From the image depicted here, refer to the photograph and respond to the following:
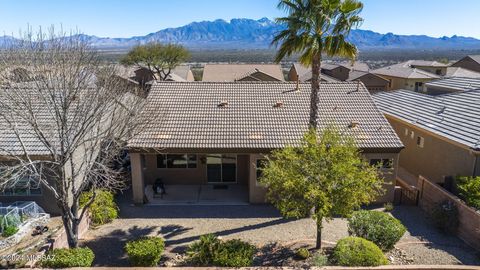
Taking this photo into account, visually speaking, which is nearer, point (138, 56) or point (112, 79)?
point (112, 79)

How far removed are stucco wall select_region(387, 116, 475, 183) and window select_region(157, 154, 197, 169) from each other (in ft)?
42.6

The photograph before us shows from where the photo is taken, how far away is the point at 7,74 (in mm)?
13344

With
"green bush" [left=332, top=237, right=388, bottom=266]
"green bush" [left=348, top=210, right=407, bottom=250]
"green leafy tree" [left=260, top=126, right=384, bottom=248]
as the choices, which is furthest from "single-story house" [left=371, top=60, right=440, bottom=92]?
"green bush" [left=332, top=237, right=388, bottom=266]

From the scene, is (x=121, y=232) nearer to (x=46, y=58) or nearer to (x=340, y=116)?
(x=46, y=58)

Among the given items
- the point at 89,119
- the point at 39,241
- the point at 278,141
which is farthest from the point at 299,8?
the point at 39,241

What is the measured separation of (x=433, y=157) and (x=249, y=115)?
33.8 feet

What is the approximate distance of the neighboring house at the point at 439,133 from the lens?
680 inches

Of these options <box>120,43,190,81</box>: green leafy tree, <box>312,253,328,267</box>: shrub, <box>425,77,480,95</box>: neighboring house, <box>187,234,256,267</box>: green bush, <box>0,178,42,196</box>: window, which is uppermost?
<box>120,43,190,81</box>: green leafy tree

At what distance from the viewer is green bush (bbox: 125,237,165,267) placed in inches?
460

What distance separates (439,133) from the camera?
61.6 feet

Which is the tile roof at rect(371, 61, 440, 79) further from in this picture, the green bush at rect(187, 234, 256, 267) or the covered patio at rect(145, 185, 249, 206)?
the green bush at rect(187, 234, 256, 267)

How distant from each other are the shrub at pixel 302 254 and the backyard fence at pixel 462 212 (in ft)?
21.9

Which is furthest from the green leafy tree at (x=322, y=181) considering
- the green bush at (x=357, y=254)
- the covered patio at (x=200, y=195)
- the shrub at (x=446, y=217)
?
the covered patio at (x=200, y=195)

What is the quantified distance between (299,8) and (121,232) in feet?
38.3
